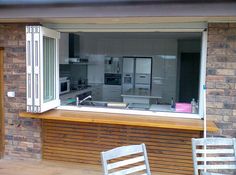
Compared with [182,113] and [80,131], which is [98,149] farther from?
[182,113]

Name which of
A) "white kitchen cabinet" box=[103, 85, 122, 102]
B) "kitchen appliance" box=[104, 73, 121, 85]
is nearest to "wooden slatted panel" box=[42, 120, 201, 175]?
"white kitchen cabinet" box=[103, 85, 122, 102]

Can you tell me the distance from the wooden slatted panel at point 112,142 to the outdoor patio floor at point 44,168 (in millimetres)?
118

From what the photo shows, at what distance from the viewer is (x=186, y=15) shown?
9.77ft

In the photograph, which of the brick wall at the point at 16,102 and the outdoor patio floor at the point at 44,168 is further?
the brick wall at the point at 16,102

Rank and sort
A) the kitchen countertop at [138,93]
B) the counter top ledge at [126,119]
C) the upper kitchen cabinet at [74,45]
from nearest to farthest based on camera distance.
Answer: the counter top ledge at [126,119] → the kitchen countertop at [138,93] → the upper kitchen cabinet at [74,45]

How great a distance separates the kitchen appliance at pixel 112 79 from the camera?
25.3 feet

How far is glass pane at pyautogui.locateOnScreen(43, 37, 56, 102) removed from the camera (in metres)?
4.04

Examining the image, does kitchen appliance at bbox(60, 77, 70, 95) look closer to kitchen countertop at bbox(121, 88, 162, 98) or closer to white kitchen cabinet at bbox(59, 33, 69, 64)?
white kitchen cabinet at bbox(59, 33, 69, 64)

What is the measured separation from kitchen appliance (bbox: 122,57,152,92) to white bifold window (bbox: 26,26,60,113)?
143 inches

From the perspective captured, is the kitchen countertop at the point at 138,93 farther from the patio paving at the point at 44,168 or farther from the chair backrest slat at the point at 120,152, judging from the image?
the chair backrest slat at the point at 120,152

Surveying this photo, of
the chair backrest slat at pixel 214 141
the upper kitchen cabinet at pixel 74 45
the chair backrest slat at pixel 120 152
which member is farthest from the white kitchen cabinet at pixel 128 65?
the chair backrest slat at pixel 120 152

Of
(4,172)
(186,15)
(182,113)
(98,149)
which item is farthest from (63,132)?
(186,15)

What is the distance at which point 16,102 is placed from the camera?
428 cm

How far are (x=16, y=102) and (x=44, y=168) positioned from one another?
3.59 ft
